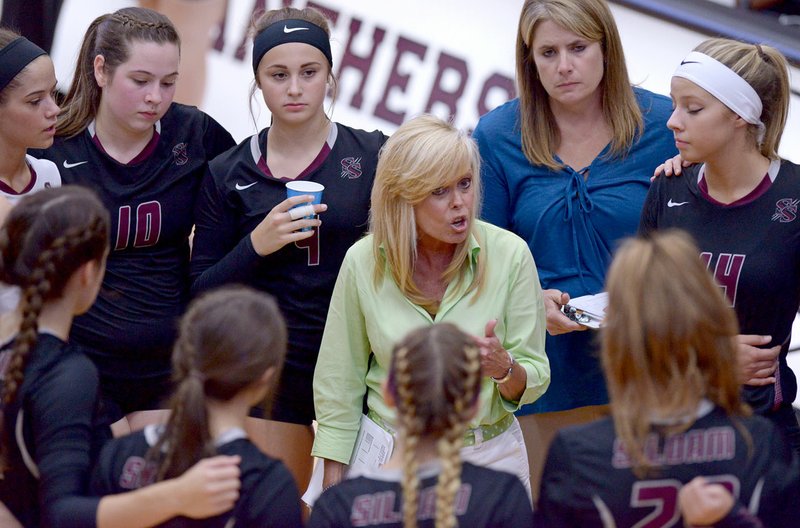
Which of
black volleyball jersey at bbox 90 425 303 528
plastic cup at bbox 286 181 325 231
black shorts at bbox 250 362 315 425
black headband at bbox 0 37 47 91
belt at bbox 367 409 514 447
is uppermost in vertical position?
black headband at bbox 0 37 47 91

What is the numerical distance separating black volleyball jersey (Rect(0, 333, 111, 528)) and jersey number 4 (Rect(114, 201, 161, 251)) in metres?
0.96

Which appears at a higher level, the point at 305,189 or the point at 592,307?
the point at 305,189

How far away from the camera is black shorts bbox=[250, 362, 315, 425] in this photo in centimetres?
302

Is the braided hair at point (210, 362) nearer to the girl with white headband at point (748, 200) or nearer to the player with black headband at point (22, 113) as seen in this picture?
the player with black headband at point (22, 113)

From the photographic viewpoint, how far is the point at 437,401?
1891mm

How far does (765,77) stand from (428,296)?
3.25 ft

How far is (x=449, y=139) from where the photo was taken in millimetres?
2654

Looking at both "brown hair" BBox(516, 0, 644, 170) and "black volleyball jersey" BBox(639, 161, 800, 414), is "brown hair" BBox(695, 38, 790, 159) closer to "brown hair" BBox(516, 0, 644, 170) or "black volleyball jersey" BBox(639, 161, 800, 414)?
"black volleyball jersey" BBox(639, 161, 800, 414)

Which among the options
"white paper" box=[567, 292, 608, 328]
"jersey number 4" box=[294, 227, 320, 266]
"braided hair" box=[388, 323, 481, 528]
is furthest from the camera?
"jersey number 4" box=[294, 227, 320, 266]

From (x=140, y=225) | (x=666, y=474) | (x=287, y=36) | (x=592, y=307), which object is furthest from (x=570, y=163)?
(x=666, y=474)

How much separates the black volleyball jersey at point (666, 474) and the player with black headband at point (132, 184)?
4.82ft

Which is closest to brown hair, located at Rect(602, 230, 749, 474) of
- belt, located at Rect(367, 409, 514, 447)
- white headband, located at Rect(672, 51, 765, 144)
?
belt, located at Rect(367, 409, 514, 447)

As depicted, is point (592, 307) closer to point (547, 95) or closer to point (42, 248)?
point (547, 95)

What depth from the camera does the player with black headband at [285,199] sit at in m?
2.99
